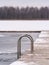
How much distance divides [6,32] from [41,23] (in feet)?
5.53

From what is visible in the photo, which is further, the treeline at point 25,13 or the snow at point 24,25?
the snow at point 24,25

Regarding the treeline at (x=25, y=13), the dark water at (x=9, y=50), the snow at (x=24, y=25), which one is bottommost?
the dark water at (x=9, y=50)

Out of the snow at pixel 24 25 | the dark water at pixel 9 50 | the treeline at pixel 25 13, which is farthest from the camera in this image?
the snow at pixel 24 25

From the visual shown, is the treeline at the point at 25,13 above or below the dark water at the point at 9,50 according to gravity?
above

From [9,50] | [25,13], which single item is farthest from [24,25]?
[9,50]

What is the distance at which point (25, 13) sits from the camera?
8359mm

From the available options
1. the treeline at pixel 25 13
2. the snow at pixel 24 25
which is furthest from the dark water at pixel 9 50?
the snow at pixel 24 25

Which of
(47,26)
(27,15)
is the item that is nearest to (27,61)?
(27,15)

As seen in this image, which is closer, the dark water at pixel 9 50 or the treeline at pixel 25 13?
the dark water at pixel 9 50

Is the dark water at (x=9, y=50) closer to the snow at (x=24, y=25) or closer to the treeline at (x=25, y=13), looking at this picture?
the treeline at (x=25, y=13)

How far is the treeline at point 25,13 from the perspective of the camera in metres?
8.38

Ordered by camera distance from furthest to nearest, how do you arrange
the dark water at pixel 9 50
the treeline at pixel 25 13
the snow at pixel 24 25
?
the snow at pixel 24 25 → the treeline at pixel 25 13 → the dark water at pixel 9 50

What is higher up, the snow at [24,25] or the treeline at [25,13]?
the treeline at [25,13]

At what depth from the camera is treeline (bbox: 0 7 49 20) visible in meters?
8.38
